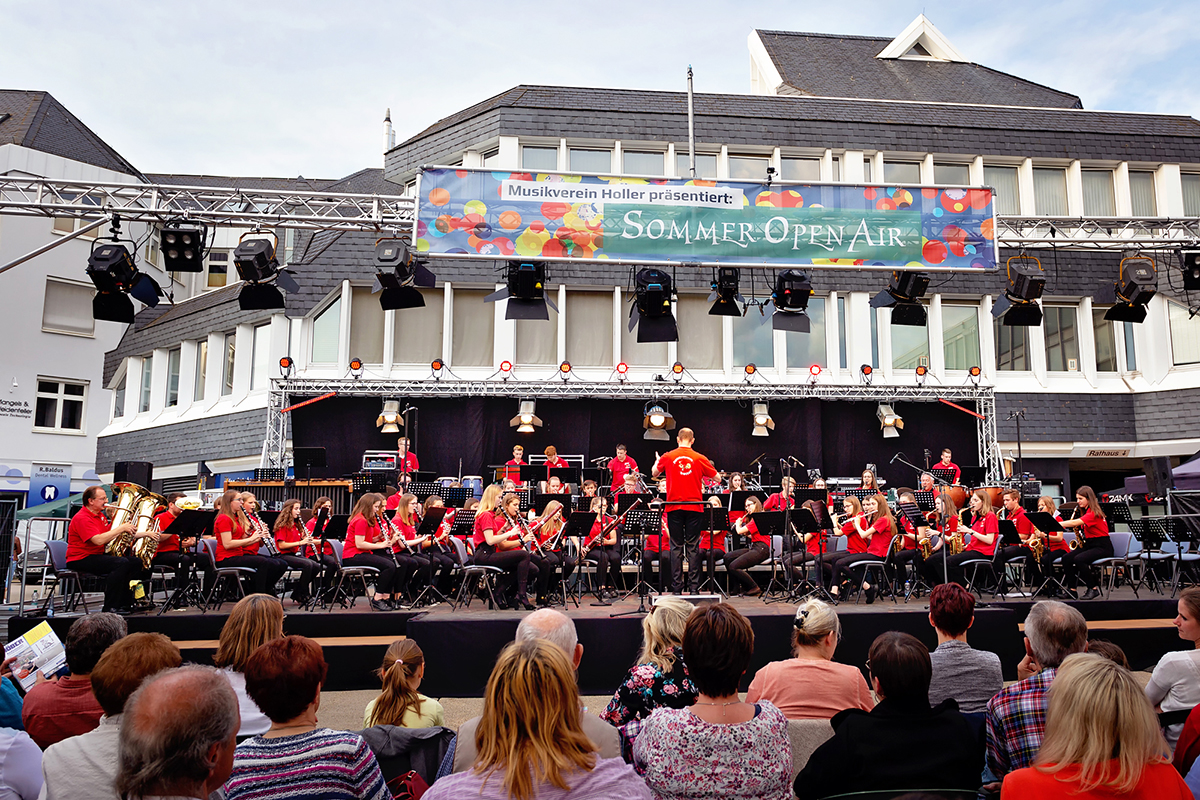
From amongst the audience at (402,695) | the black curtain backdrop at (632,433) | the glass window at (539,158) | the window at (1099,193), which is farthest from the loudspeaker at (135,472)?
the window at (1099,193)

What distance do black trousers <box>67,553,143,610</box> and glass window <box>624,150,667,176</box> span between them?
43.7 ft

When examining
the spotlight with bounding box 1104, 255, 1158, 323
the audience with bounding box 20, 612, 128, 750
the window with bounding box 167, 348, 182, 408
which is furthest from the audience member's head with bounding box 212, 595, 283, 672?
the window with bounding box 167, 348, 182, 408

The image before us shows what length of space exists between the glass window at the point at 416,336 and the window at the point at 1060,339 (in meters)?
13.6

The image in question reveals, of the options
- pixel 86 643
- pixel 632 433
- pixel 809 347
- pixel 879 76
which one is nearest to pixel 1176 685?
pixel 86 643

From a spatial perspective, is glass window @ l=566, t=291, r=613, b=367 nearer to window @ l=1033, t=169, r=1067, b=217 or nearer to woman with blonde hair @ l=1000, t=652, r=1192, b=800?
window @ l=1033, t=169, r=1067, b=217

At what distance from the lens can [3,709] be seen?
400 cm

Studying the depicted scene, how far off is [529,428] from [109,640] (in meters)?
13.2

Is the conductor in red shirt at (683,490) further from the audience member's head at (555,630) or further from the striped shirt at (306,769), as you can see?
the striped shirt at (306,769)

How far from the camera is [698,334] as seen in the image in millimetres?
18781

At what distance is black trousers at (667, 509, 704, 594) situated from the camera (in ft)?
33.3

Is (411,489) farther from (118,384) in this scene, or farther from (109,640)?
(118,384)

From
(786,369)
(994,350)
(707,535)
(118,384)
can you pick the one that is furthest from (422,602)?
(118,384)

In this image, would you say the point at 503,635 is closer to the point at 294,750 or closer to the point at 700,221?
the point at 294,750

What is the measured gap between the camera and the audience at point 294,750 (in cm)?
278
